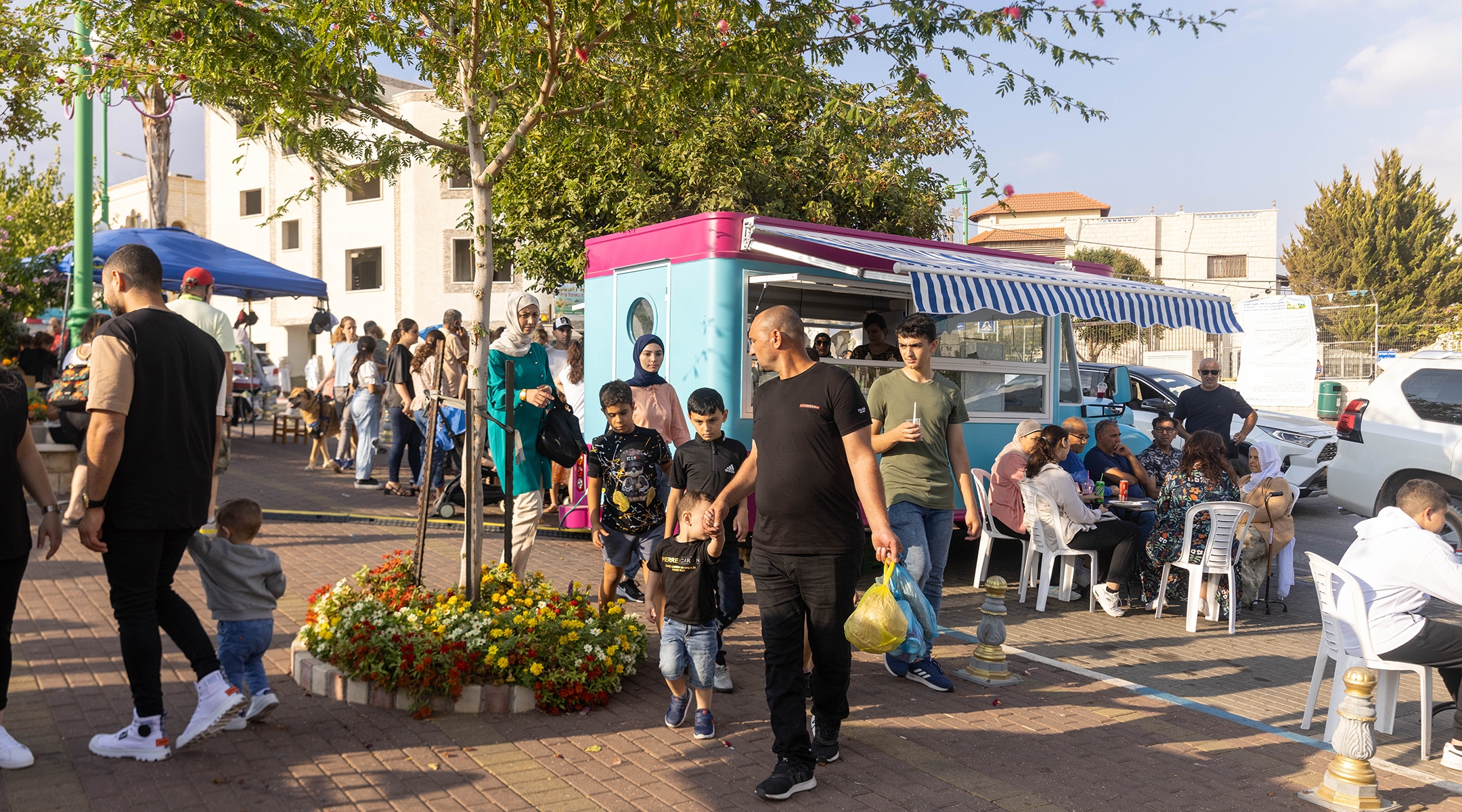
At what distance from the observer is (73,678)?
484 centimetres

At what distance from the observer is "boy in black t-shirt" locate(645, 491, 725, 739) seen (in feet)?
14.3

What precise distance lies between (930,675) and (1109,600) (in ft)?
8.44

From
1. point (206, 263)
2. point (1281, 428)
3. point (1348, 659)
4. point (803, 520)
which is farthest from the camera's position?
point (206, 263)

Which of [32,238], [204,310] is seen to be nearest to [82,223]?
[204,310]

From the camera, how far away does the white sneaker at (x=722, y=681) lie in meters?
5.11

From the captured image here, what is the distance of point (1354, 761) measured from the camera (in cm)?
408

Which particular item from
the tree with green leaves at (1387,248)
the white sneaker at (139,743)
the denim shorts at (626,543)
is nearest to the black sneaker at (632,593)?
the denim shorts at (626,543)

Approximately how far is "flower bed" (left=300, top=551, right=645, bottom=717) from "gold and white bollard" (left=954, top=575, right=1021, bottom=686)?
71.6 inches

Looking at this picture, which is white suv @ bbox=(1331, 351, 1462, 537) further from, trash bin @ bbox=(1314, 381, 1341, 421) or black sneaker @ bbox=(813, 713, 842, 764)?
trash bin @ bbox=(1314, 381, 1341, 421)

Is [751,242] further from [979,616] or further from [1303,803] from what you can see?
[1303,803]

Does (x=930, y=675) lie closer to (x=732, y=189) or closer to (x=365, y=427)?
(x=365, y=427)

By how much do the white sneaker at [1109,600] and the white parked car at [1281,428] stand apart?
4890 mm

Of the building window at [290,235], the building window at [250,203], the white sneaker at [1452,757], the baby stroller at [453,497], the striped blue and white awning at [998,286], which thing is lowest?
the white sneaker at [1452,757]

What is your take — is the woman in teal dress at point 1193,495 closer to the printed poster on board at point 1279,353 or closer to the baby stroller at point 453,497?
the baby stroller at point 453,497
